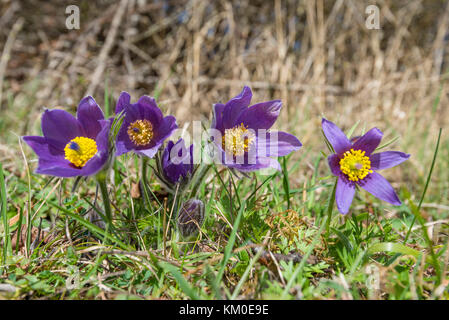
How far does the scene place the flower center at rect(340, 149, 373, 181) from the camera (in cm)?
127

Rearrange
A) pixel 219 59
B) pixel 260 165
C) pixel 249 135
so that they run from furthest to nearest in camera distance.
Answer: pixel 219 59 < pixel 249 135 < pixel 260 165

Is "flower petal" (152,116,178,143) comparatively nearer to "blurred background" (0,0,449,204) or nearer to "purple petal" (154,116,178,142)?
"purple petal" (154,116,178,142)

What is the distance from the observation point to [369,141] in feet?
4.34

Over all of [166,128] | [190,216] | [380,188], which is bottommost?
[190,216]

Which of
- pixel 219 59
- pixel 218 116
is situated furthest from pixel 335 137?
pixel 219 59

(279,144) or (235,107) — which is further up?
(235,107)

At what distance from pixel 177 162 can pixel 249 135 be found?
11.2 inches

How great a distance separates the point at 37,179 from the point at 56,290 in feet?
3.06

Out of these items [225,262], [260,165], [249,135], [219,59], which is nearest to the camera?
[225,262]

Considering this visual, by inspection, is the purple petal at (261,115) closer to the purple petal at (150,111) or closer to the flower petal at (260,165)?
the flower petal at (260,165)

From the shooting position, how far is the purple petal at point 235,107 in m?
1.28

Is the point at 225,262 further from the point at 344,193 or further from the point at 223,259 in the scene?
the point at 344,193
